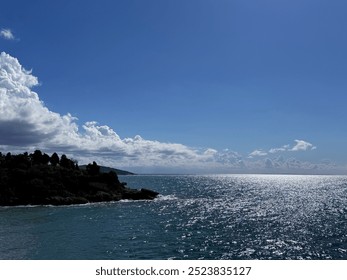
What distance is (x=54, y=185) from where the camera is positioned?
394 ft

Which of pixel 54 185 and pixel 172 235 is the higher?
pixel 54 185

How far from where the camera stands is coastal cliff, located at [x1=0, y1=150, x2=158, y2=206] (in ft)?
361

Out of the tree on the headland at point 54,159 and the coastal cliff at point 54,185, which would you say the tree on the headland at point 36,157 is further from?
the tree on the headland at point 54,159

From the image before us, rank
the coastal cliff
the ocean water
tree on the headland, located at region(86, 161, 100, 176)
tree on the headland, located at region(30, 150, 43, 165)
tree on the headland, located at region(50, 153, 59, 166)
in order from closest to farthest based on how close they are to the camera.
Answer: the ocean water
the coastal cliff
tree on the headland, located at region(86, 161, 100, 176)
tree on the headland, located at region(30, 150, 43, 165)
tree on the headland, located at region(50, 153, 59, 166)

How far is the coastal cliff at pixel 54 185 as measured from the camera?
361 ft

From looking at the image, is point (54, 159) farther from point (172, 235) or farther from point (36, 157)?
point (172, 235)

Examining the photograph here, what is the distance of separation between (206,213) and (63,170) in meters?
72.6

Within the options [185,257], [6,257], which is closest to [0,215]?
[6,257]

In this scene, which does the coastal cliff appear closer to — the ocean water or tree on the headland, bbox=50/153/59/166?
tree on the headland, bbox=50/153/59/166

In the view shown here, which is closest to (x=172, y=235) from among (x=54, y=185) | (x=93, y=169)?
(x=54, y=185)

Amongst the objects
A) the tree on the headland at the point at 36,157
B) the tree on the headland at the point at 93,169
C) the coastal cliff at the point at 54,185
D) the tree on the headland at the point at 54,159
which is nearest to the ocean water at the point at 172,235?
the coastal cliff at the point at 54,185

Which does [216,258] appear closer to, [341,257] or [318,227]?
[341,257]

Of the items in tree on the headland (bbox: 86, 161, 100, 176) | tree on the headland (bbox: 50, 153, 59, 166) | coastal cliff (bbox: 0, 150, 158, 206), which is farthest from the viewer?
tree on the headland (bbox: 50, 153, 59, 166)

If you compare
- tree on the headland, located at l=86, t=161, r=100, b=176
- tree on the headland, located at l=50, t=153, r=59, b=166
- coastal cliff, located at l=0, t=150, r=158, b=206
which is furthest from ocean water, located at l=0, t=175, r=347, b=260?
tree on the headland, located at l=50, t=153, r=59, b=166
